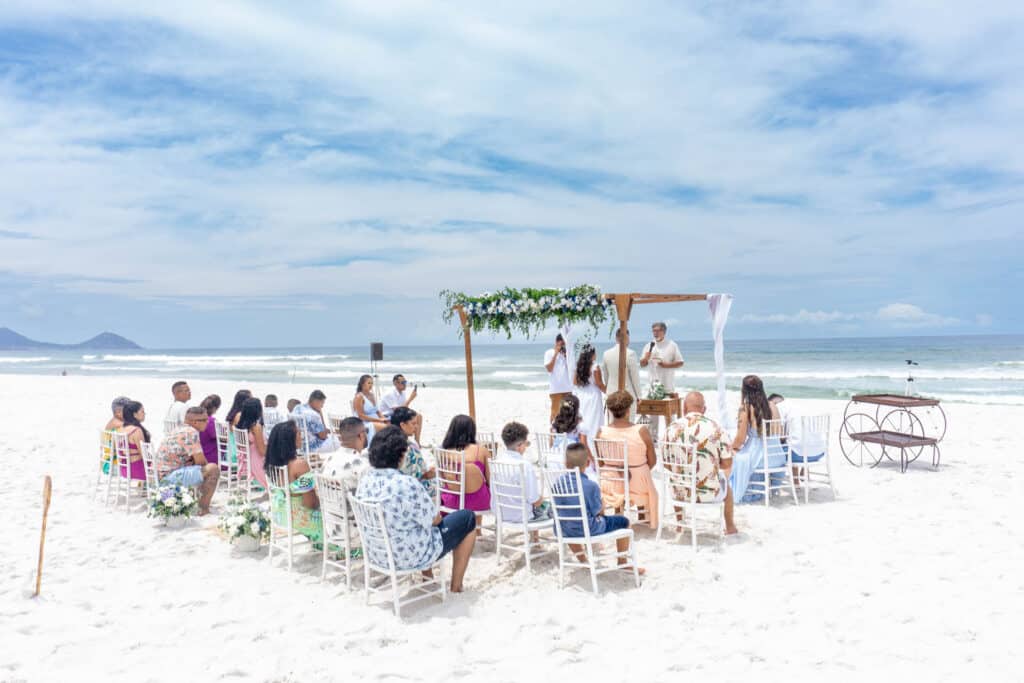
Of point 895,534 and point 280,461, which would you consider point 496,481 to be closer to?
point 280,461

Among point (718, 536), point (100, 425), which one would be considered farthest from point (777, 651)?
point (100, 425)

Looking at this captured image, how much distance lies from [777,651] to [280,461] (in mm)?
4014

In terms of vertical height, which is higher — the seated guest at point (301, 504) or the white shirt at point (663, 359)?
the white shirt at point (663, 359)

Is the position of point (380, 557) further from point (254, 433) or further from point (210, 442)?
point (210, 442)

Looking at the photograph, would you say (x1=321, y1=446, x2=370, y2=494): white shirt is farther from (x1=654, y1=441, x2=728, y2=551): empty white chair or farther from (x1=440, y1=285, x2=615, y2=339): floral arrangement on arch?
(x1=440, y1=285, x2=615, y2=339): floral arrangement on arch

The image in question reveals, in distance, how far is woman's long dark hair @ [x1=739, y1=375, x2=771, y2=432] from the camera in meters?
6.65

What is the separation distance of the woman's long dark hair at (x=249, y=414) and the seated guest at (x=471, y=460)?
2864 millimetres

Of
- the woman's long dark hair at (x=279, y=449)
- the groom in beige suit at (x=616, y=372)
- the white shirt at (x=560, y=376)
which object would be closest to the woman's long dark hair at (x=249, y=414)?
the woman's long dark hair at (x=279, y=449)

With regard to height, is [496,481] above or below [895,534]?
above

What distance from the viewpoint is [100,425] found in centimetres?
→ 1388

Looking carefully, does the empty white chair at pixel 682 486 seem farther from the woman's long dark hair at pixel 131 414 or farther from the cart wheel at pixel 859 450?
the woman's long dark hair at pixel 131 414

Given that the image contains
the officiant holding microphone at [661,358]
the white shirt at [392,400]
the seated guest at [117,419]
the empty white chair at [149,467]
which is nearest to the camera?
the empty white chair at [149,467]

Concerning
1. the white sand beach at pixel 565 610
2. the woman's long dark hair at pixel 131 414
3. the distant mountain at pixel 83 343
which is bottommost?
the white sand beach at pixel 565 610

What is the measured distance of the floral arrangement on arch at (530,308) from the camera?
900 cm
